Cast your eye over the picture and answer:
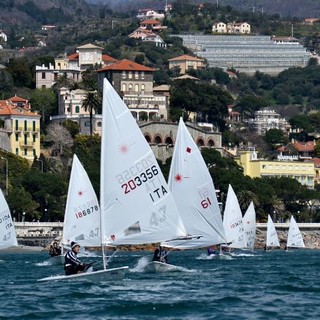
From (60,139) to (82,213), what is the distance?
297 ft

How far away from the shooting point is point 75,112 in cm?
17838

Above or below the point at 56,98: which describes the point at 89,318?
below

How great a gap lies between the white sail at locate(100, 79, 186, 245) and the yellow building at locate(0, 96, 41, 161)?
357 ft

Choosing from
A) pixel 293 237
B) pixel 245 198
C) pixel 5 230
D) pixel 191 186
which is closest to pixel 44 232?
pixel 293 237

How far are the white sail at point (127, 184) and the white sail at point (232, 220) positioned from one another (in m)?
38.1

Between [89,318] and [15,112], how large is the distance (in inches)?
4752

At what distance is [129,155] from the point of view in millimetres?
52375

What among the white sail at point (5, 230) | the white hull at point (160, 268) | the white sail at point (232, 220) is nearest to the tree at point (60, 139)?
the white sail at point (232, 220)

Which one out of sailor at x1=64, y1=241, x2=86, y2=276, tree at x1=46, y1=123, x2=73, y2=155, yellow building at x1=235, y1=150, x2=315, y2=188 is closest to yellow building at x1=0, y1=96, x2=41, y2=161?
tree at x1=46, y1=123, x2=73, y2=155

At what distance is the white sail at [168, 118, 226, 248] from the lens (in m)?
64.9

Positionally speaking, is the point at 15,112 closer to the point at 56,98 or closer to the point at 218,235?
the point at 56,98

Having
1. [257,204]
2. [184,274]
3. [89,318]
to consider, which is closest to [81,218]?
[184,274]

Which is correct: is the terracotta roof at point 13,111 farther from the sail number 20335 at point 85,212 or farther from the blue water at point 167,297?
the blue water at point 167,297

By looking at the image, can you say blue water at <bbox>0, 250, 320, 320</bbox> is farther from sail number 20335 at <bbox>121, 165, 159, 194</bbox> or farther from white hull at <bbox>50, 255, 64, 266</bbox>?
white hull at <bbox>50, 255, 64, 266</bbox>
